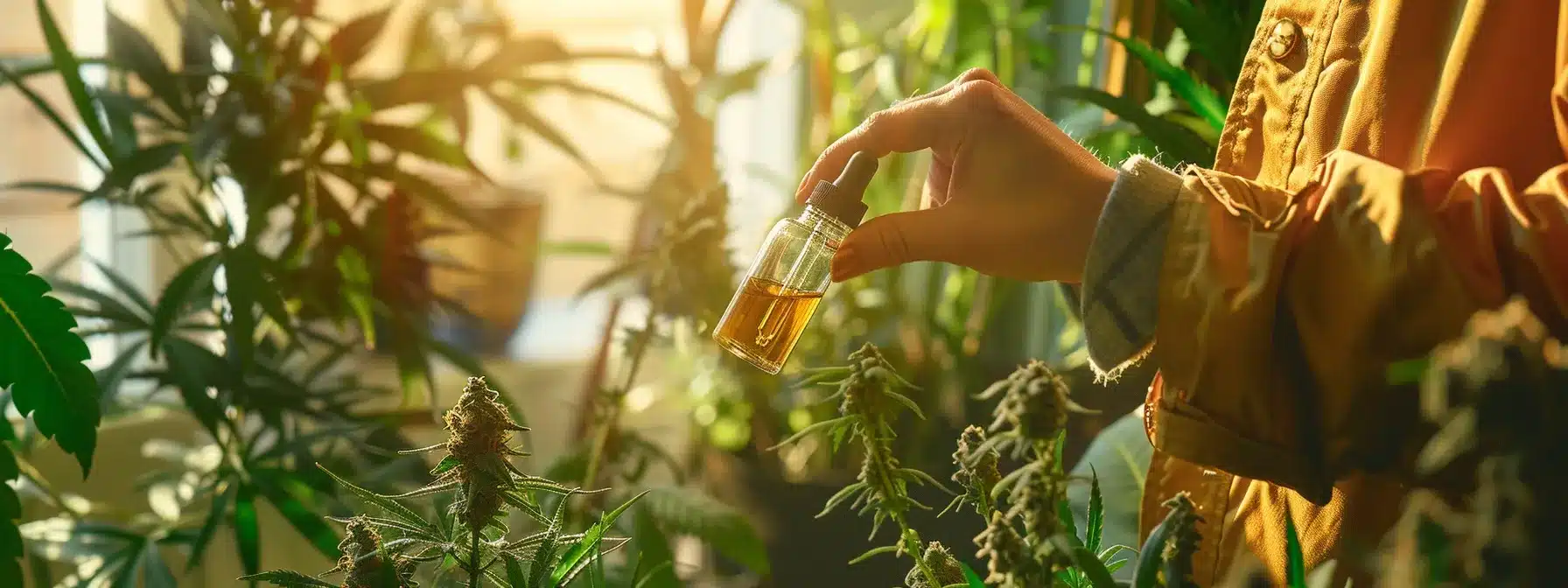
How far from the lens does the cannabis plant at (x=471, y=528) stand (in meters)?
0.38

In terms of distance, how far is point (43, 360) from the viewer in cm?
55

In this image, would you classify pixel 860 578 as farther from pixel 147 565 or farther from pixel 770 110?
pixel 770 110

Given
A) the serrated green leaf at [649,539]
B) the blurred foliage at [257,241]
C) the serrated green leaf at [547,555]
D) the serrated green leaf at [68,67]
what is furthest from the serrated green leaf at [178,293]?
the serrated green leaf at [547,555]

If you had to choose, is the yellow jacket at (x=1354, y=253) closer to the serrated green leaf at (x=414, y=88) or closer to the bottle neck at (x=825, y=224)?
the bottle neck at (x=825, y=224)

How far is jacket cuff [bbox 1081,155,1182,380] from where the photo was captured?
0.48m

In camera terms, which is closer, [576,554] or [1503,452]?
[1503,452]

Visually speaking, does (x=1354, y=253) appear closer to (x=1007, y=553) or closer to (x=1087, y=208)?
(x=1087, y=208)

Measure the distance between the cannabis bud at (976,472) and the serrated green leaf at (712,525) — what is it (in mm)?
403

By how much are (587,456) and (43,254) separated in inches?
35.3

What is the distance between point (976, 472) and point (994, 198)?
0.14 m

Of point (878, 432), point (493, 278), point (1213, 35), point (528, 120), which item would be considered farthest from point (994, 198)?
point (493, 278)

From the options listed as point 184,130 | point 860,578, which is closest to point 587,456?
point 860,578

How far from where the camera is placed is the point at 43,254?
1366mm

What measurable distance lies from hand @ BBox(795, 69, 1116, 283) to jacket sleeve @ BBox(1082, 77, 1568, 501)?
0.10 feet
